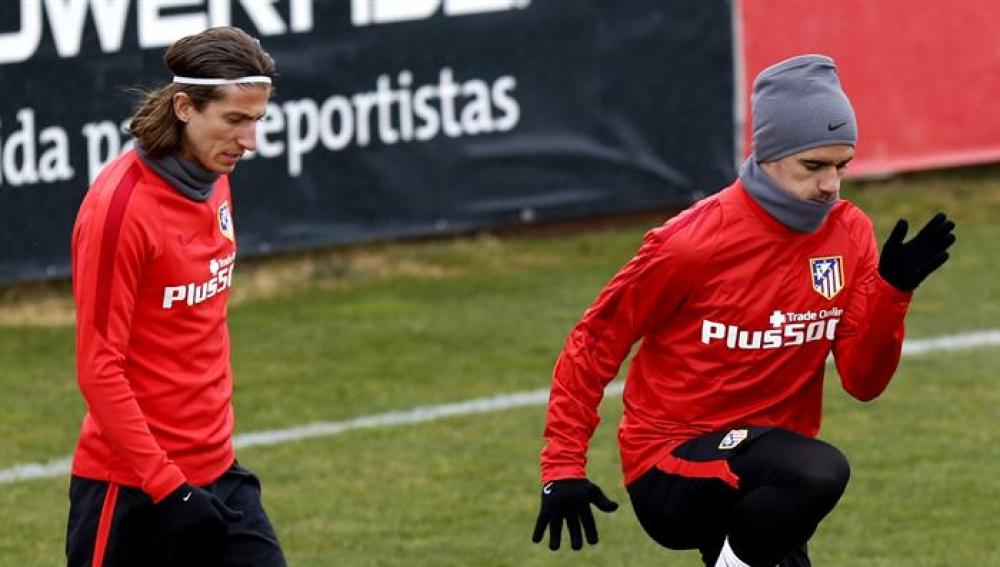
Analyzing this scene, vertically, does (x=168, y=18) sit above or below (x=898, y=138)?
above

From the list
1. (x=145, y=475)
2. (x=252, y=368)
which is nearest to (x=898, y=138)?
(x=252, y=368)

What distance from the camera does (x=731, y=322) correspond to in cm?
577

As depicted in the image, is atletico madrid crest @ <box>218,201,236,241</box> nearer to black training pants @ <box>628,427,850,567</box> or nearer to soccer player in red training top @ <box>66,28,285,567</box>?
soccer player in red training top @ <box>66,28,285,567</box>

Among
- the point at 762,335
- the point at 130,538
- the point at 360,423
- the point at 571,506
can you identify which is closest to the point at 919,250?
the point at 762,335

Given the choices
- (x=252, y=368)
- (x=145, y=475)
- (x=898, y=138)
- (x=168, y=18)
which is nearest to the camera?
(x=145, y=475)

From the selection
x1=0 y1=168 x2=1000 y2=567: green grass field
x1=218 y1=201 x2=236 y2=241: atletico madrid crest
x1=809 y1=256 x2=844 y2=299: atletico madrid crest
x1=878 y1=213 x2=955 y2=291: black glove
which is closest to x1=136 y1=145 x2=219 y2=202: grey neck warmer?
x1=218 y1=201 x2=236 y2=241: atletico madrid crest

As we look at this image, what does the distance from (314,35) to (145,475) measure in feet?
21.5

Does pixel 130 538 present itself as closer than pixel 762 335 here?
Yes

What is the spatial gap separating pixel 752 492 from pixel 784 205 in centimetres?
70

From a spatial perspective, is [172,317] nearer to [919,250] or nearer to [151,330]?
[151,330]

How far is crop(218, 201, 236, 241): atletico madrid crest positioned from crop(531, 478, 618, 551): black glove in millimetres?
951

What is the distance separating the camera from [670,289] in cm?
575

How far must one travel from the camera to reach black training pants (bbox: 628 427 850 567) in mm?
5762

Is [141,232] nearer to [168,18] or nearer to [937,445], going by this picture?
[937,445]
